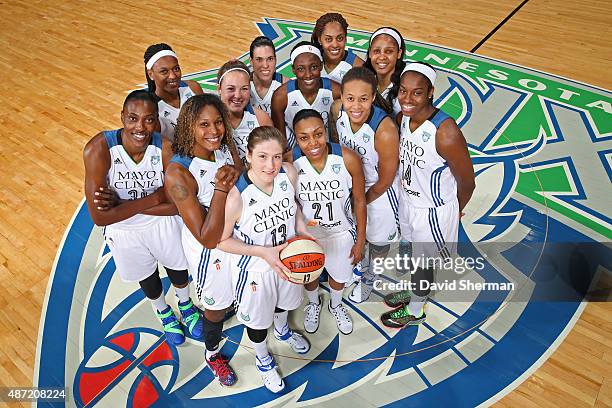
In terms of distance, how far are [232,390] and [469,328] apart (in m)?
1.59

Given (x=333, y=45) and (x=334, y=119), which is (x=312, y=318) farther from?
(x=333, y=45)

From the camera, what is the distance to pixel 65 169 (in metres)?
4.95

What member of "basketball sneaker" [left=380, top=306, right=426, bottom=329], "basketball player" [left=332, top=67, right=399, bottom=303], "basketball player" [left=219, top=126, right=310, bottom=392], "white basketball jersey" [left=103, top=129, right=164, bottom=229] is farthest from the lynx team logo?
"white basketball jersey" [left=103, top=129, right=164, bottom=229]

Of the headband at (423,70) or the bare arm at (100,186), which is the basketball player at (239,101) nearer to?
the bare arm at (100,186)

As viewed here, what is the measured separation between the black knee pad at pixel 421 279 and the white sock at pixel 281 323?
0.84 metres

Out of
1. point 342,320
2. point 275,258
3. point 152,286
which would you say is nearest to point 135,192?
point 152,286

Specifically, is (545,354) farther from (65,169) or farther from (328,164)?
(65,169)

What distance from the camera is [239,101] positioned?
2.91 metres

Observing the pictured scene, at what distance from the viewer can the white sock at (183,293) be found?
3258mm

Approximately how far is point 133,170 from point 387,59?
1.69m

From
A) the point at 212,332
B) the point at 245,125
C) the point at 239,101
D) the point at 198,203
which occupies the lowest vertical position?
→ the point at 212,332

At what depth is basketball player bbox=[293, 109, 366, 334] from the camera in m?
Answer: 2.54

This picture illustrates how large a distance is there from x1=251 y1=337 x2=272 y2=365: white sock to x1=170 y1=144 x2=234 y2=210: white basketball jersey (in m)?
0.87
